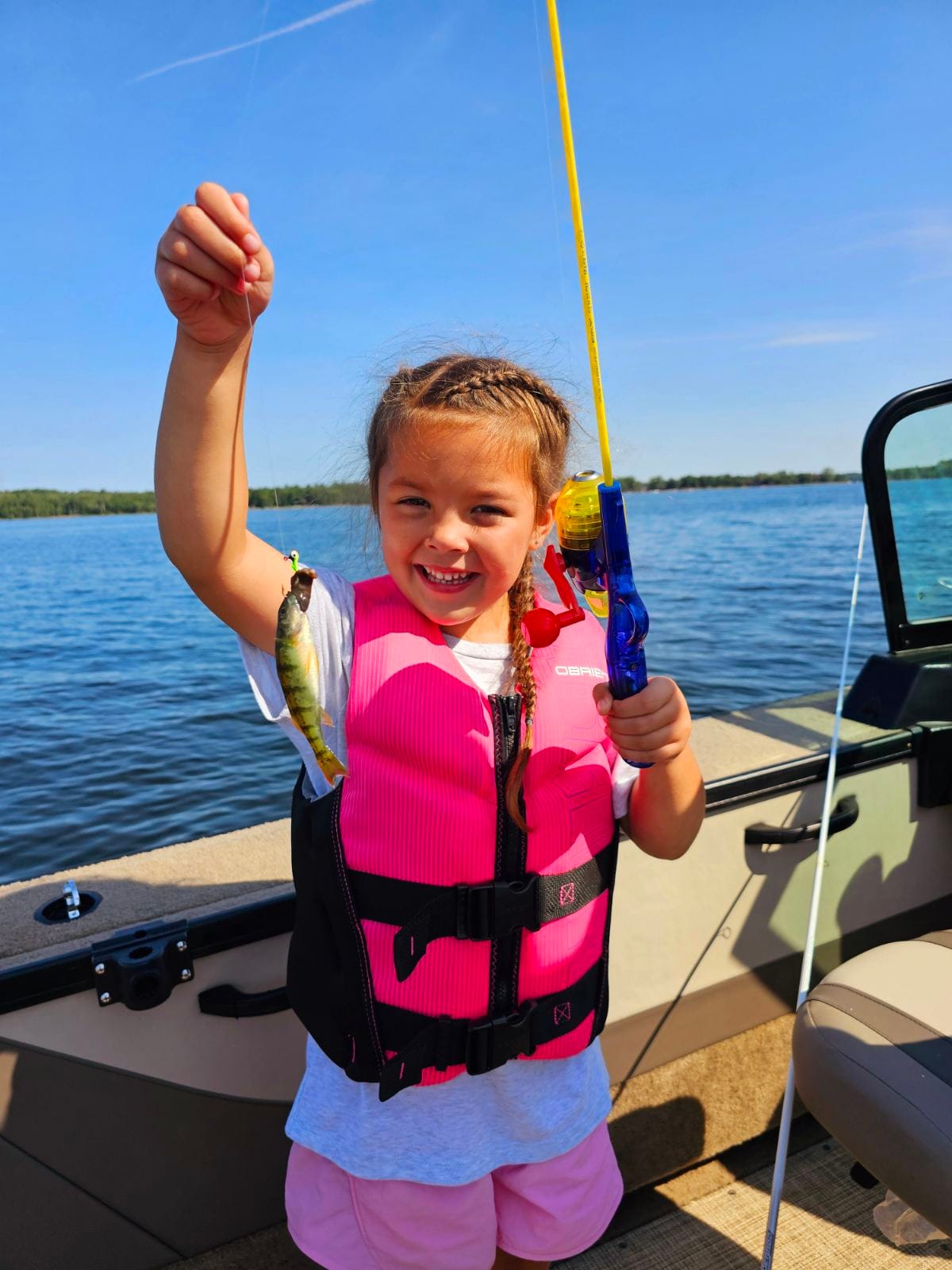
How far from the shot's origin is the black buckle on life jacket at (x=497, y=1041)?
1.66 metres

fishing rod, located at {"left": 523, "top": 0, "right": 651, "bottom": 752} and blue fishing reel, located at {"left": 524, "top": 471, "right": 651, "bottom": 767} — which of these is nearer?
fishing rod, located at {"left": 523, "top": 0, "right": 651, "bottom": 752}

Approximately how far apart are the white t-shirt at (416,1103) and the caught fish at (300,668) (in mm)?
247

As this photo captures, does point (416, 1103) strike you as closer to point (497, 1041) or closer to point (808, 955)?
point (497, 1041)

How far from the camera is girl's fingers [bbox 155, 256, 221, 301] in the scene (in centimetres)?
126

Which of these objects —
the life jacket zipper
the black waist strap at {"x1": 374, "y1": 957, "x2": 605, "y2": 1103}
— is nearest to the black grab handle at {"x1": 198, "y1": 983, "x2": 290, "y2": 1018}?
the black waist strap at {"x1": 374, "y1": 957, "x2": 605, "y2": 1103}

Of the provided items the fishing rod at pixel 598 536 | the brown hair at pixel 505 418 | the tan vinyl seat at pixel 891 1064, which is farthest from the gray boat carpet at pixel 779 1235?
the fishing rod at pixel 598 536

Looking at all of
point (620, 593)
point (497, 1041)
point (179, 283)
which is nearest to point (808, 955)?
point (497, 1041)

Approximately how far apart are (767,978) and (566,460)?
193 cm

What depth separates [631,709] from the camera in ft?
4.86

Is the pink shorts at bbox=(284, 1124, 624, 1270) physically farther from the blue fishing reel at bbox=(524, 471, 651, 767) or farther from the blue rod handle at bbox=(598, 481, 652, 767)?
the blue rod handle at bbox=(598, 481, 652, 767)

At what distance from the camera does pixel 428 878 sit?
64.7 inches

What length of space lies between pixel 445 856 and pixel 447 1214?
0.65m

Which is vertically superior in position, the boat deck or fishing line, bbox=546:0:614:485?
fishing line, bbox=546:0:614:485

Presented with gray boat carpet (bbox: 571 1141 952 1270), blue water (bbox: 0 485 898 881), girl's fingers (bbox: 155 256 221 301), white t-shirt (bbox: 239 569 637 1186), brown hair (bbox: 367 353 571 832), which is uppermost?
girl's fingers (bbox: 155 256 221 301)
